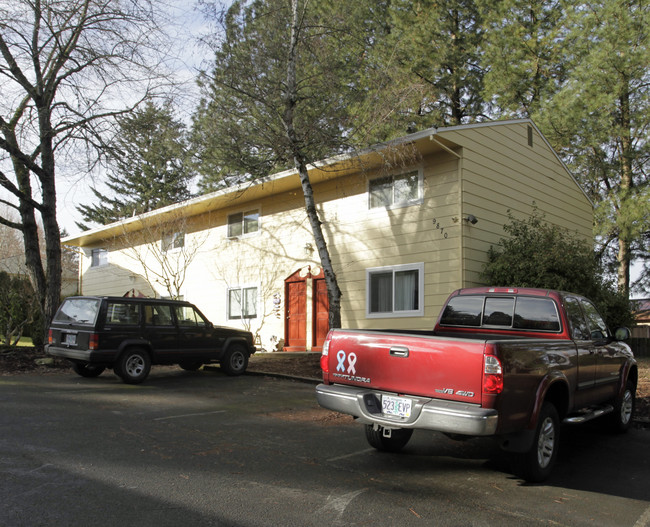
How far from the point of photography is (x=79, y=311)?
10227mm

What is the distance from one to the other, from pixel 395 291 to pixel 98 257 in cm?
1746

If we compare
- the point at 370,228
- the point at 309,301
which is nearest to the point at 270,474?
the point at 370,228

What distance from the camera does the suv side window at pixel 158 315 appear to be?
10.6 m

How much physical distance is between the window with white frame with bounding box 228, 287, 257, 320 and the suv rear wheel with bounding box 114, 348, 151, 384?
24.8 feet

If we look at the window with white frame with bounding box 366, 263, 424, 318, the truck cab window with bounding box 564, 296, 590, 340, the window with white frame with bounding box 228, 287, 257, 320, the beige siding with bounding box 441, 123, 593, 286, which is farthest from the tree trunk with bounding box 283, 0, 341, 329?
the window with white frame with bounding box 228, 287, 257, 320

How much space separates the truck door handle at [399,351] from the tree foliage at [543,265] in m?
8.24

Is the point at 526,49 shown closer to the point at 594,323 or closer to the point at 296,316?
the point at 296,316

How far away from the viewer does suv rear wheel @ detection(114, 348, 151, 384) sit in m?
10.1

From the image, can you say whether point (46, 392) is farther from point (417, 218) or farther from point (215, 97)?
point (417, 218)

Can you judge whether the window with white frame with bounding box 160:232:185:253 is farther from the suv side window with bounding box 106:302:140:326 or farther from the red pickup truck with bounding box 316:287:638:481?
the red pickup truck with bounding box 316:287:638:481

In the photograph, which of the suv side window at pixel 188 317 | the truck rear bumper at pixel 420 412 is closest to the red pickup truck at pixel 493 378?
the truck rear bumper at pixel 420 412

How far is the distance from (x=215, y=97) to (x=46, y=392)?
7.23 meters

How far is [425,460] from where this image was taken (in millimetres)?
5570

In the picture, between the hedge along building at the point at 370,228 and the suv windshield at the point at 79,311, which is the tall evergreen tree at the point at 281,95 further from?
the suv windshield at the point at 79,311
